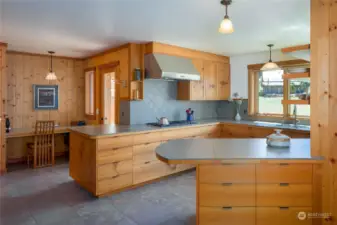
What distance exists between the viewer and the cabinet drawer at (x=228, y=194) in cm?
205

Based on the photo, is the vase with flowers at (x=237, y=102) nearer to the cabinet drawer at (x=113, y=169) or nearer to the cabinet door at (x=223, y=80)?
the cabinet door at (x=223, y=80)

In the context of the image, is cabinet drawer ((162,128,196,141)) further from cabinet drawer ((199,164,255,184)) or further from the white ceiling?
cabinet drawer ((199,164,255,184))

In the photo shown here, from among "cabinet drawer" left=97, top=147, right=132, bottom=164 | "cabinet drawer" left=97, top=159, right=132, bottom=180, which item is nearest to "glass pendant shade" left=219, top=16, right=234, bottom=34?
"cabinet drawer" left=97, top=147, right=132, bottom=164

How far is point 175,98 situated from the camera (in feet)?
16.6

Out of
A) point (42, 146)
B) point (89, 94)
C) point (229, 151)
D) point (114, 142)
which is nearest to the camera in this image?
point (229, 151)

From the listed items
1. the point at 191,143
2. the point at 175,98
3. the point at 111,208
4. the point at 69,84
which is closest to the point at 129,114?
the point at 175,98

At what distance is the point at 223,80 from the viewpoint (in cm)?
564

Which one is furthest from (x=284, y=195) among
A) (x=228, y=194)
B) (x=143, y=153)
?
(x=143, y=153)

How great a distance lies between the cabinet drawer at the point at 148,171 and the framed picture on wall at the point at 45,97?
314 cm

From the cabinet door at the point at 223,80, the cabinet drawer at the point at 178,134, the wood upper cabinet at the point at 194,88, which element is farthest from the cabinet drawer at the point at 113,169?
the cabinet door at the point at 223,80

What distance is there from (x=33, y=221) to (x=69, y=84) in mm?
3860

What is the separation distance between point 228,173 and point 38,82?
5035 mm

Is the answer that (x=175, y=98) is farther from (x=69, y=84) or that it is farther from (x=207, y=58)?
(x=69, y=84)

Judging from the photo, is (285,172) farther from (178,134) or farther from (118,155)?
(178,134)
